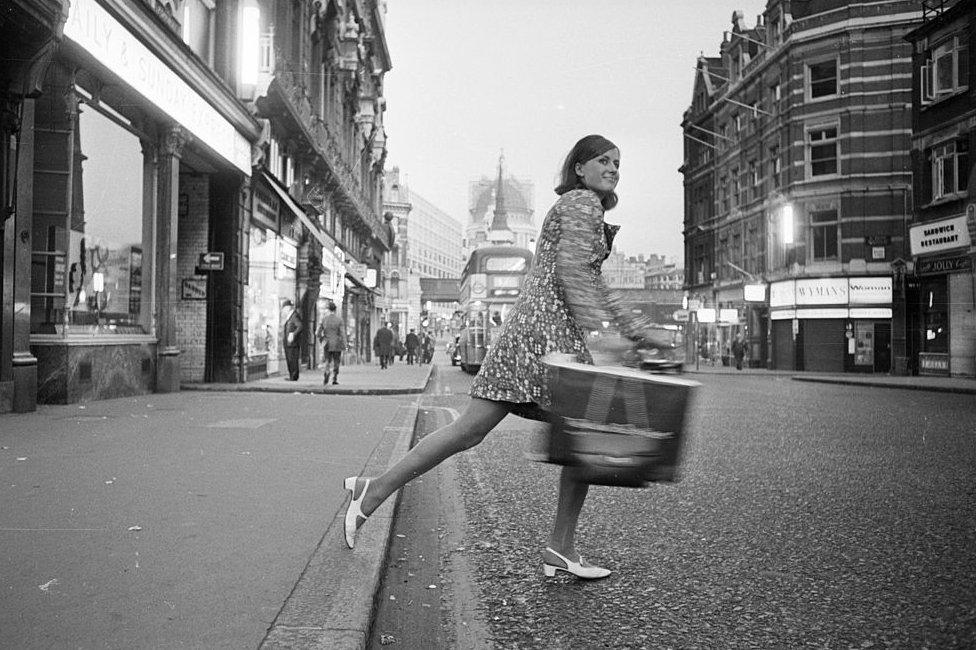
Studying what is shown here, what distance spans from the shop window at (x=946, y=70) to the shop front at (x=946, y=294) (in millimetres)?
4278

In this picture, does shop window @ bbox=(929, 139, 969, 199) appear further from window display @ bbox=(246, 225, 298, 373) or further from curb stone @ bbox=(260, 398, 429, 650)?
curb stone @ bbox=(260, 398, 429, 650)

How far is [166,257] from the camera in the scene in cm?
1321

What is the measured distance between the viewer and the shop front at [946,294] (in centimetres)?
2575

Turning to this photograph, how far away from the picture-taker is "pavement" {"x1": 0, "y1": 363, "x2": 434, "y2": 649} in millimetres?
2629

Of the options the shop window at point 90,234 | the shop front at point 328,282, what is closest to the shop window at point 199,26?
the shop window at point 90,234

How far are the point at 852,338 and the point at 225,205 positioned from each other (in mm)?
27899

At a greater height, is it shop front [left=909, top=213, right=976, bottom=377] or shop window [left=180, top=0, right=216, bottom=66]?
shop window [left=180, top=0, right=216, bottom=66]

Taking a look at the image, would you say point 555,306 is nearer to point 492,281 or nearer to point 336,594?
point 336,594

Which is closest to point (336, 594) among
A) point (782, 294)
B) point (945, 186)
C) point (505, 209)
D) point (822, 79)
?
point (945, 186)

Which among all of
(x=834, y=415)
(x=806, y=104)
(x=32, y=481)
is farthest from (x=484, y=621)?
(x=806, y=104)

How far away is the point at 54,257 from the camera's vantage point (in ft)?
32.6

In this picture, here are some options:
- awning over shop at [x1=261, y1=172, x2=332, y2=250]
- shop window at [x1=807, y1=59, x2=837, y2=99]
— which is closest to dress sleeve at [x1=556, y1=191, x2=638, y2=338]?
awning over shop at [x1=261, y1=172, x2=332, y2=250]

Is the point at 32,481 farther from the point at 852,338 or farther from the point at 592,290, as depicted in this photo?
the point at 852,338

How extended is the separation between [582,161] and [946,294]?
2802 centimetres
